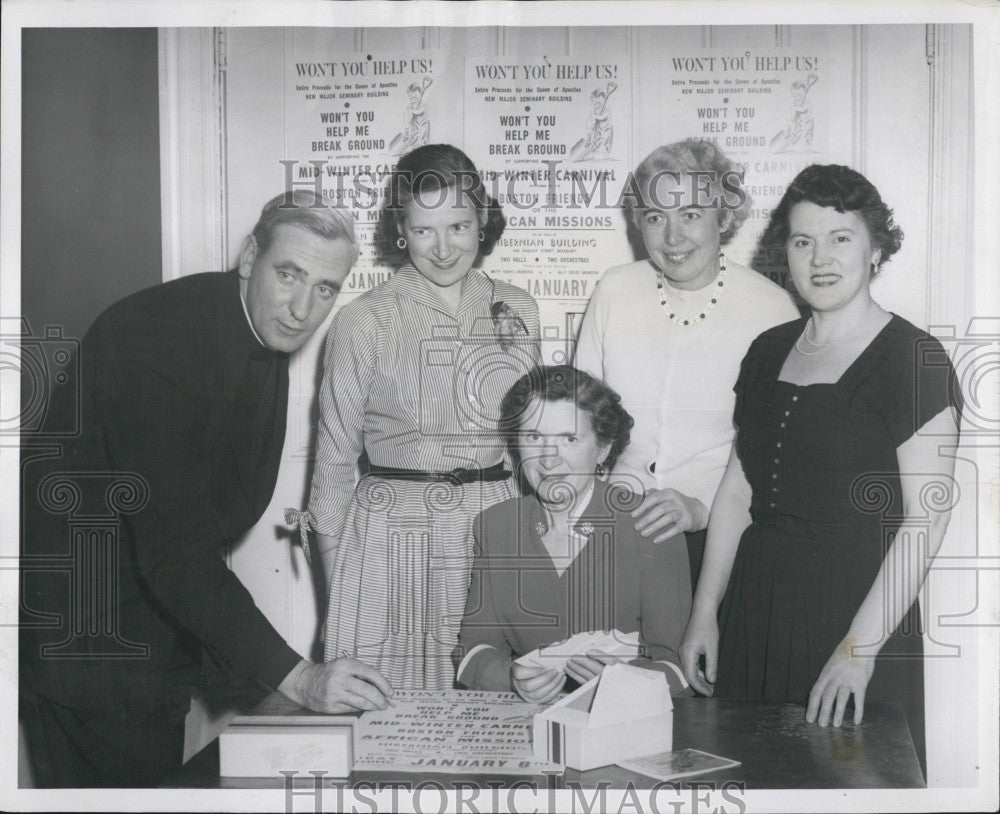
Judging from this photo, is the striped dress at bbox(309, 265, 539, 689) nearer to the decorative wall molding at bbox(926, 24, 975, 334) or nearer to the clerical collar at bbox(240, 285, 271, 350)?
the clerical collar at bbox(240, 285, 271, 350)

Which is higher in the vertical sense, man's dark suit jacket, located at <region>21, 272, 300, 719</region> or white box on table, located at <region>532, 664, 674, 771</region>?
man's dark suit jacket, located at <region>21, 272, 300, 719</region>

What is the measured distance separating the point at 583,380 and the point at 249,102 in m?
0.91

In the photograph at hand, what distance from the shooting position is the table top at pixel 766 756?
1.83 metres

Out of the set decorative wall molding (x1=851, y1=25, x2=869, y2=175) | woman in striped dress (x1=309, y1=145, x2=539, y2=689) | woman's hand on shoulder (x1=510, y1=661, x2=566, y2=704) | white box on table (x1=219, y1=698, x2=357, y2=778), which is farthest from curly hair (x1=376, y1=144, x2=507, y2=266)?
white box on table (x1=219, y1=698, x2=357, y2=778)

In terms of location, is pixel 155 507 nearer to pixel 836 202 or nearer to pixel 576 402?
pixel 576 402

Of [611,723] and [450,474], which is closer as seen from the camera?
[611,723]

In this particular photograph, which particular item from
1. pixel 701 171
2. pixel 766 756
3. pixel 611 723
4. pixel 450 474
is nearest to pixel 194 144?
pixel 450 474

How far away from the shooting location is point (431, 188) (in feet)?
6.41

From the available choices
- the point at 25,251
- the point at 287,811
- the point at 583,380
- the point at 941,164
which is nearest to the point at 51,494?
the point at 25,251

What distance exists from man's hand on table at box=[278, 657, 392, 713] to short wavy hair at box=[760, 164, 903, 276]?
1.21m

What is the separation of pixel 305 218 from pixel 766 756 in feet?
4.69

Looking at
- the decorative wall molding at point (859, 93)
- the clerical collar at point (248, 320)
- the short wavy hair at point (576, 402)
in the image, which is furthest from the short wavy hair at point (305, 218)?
the decorative wall molding at point (859, 93)

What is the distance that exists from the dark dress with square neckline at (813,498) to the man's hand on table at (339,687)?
0.71 meters

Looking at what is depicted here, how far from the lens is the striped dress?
1.94m
